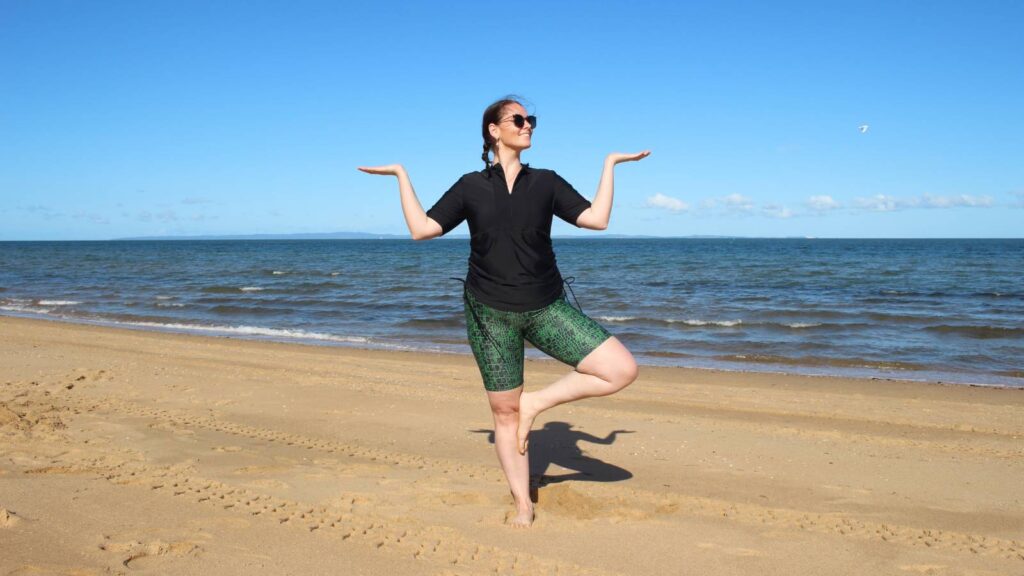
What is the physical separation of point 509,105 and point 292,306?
1982cm

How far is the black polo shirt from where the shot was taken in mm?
3508

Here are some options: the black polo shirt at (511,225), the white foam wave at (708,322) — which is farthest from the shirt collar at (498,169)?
the white foam wave at (708,322)

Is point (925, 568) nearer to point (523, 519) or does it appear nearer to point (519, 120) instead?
point (523, 519)

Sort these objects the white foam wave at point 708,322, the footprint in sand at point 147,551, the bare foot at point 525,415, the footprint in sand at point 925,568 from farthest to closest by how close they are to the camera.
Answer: the white foam wave at point 708,322
the bare foot at point 525,415
the footprint in sand at point 925,568
the footprint in sand at point 147,551

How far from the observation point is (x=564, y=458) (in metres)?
5.65

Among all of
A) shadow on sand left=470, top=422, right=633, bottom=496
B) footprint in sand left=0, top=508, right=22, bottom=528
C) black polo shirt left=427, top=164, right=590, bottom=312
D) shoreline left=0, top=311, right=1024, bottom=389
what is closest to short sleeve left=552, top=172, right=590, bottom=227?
black polo shirt left=427, top=164, right=590, bottom=312

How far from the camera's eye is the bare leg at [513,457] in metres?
3.91

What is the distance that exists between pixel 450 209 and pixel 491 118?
0.54 metres

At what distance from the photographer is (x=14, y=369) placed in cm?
906

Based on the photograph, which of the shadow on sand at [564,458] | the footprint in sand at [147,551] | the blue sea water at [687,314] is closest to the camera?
the footprint in sand at [147,551]

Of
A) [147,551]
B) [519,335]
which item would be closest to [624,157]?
[519,335]

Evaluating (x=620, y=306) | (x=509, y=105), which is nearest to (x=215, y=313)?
(x=620, y=306)

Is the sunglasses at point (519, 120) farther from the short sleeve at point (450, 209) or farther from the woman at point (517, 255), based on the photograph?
the short sleeve at point (450, 209)

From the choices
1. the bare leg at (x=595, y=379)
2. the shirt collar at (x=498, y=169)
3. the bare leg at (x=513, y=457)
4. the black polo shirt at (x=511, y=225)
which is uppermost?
the shirt collar at (x=498, y=169)
